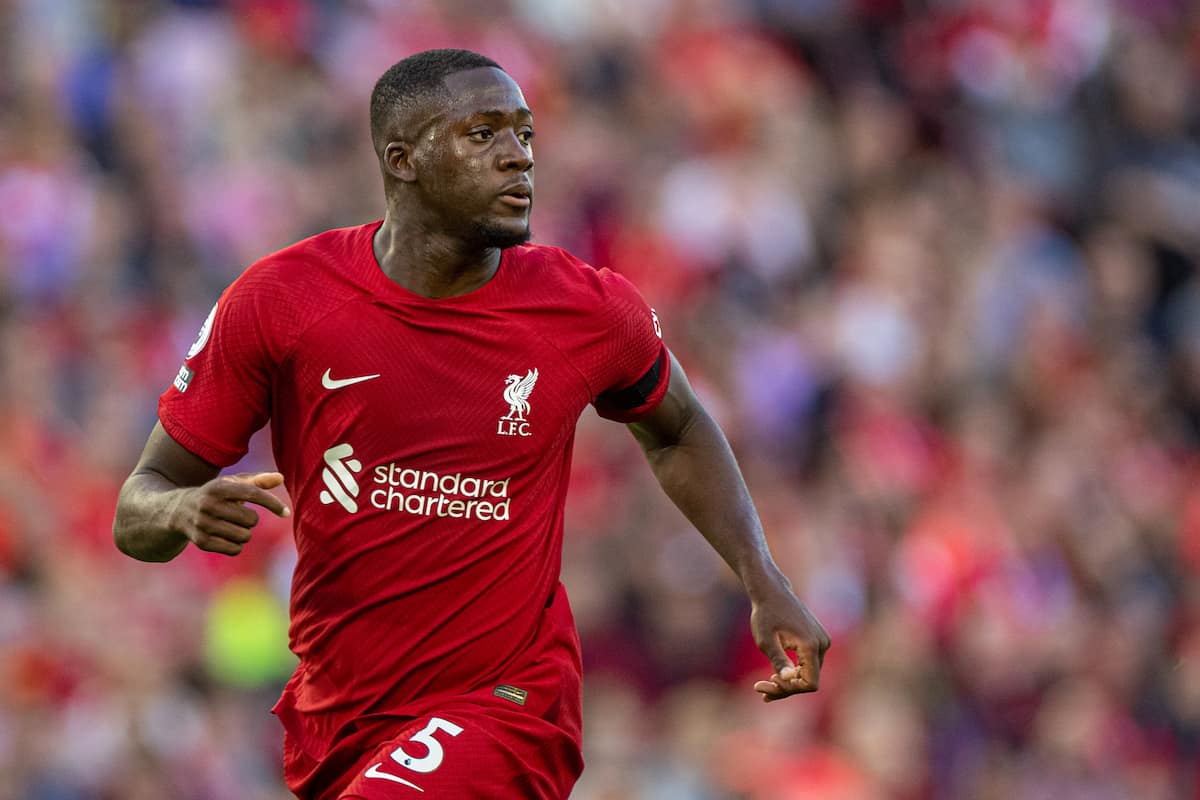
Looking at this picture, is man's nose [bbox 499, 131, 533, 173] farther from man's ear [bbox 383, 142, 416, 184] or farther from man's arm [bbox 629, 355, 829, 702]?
man's arm [bbox 629, 355, 829, 702]

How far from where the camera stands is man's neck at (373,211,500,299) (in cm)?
502

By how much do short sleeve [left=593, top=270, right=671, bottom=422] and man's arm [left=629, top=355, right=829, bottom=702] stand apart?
6 centimetres

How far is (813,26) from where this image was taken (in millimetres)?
13211

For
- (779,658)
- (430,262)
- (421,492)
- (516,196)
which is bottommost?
(779,658)

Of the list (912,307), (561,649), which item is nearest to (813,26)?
(912,307)

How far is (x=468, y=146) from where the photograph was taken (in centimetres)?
495

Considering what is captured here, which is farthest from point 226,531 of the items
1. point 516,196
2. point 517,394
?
point 516,196

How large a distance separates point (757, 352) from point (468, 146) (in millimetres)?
5987

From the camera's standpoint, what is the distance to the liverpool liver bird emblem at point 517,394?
16.3ft

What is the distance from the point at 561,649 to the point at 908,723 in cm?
437

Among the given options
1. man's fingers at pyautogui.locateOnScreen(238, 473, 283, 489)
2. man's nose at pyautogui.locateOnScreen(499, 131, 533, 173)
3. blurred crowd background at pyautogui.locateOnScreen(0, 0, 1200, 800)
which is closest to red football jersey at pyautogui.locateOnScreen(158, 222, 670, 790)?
man's nose at pyautogui.locateOnScreen(499, 131, 533, 173)

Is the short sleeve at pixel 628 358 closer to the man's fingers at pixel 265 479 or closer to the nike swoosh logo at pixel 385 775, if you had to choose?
the man's fingers at pixel 265 479

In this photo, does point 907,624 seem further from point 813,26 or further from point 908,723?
point 813,26

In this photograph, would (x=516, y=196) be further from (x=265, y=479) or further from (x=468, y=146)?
(x=265, y=479)
